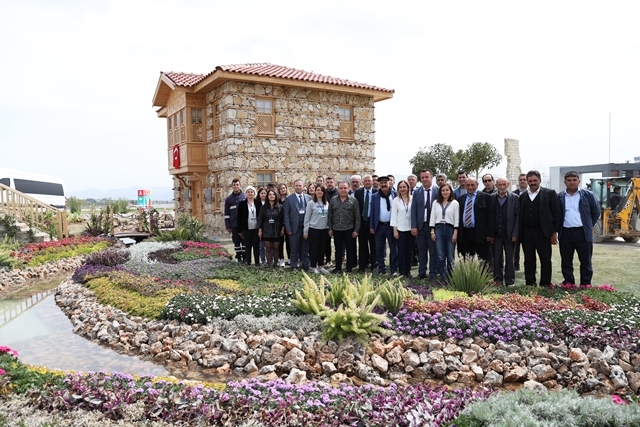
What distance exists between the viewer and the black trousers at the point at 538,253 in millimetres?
7863

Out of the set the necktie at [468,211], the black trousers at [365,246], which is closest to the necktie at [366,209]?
the black trousers at [365,246]

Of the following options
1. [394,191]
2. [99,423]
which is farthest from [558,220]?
[99,423]

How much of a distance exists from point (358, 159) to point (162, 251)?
10.1m

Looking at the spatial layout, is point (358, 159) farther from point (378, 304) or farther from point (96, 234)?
point (378, 304)

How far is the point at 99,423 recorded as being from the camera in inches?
140

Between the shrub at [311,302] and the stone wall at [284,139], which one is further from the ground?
the stone wall at [284,139]

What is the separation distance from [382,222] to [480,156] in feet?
79.6

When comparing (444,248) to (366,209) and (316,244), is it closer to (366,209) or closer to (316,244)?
(366,209)

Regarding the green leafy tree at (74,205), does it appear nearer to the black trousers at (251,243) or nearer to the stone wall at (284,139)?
the stone wall at (284,139)

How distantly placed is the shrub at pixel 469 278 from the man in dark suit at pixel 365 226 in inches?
105

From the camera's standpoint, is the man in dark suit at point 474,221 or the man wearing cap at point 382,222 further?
the man wearing cap at point 382,222

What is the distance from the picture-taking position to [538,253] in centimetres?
783

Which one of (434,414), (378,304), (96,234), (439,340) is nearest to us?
(434,414)

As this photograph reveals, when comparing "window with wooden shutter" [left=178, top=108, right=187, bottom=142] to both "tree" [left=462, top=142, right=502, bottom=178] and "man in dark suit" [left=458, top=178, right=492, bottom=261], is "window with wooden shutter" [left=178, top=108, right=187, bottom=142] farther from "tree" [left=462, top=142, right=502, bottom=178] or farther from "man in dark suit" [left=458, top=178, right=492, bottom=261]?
"tree" [left=462, top=142, right=502, bottom=178]
